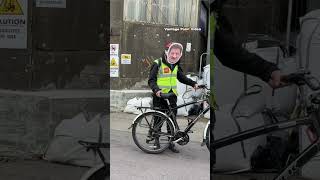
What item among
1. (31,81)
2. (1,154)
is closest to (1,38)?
(31,81)

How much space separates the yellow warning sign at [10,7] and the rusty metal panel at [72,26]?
10 cm

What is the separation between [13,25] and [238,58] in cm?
140

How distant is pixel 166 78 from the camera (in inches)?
296

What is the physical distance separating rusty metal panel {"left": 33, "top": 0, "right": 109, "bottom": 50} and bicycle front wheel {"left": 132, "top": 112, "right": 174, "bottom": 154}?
4.18 m

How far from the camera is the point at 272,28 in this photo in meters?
2.58

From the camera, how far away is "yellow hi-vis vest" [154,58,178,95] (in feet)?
24.7

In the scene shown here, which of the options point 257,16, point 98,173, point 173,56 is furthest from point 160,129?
point 257,16

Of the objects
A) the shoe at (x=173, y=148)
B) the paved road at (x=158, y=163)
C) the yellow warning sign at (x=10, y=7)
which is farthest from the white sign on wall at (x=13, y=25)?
the shoe at (x=173, y=148)

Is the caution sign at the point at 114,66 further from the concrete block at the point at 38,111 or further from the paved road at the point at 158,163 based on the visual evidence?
the concrete block at the point at 38,111

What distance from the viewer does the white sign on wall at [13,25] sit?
10.3 ft

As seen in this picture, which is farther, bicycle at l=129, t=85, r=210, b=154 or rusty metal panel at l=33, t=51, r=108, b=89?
bicycle at l=129, t=85, r=210, b=154

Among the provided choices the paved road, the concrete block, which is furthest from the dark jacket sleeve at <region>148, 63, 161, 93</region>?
the concrete block

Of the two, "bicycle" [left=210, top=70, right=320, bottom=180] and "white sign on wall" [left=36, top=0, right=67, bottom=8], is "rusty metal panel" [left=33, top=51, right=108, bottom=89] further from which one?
"bicycle" [left=210, top=70, right=320, bottom=180]

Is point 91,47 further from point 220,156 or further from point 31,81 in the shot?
point 220,156
